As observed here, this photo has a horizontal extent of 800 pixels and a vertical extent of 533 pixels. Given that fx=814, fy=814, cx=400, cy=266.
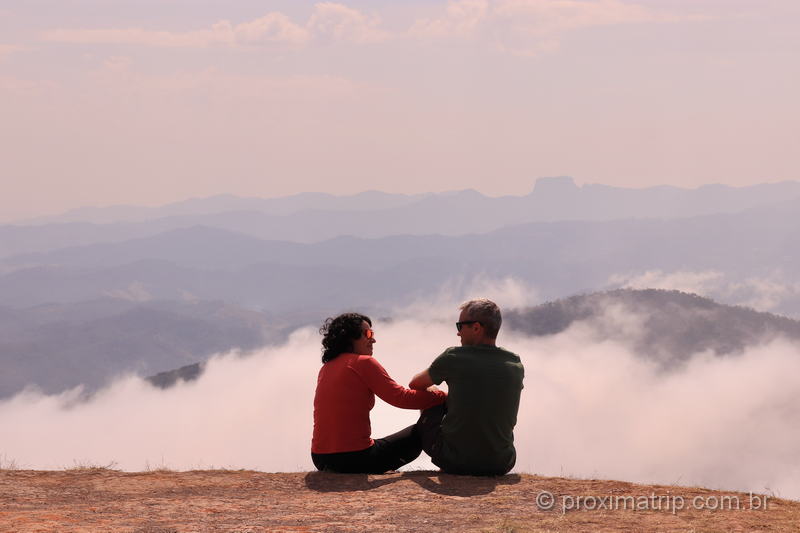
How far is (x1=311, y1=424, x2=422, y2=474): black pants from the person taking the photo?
11320 millimetres

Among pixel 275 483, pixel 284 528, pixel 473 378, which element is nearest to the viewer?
pixel 284 528

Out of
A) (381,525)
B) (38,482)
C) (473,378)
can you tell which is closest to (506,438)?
(473,378)

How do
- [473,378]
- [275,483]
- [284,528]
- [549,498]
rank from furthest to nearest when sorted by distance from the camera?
[275,483]
[473,378]
[549,498]
[284,528]

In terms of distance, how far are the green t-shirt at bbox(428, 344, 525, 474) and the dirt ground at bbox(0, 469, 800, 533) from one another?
1.28 feet

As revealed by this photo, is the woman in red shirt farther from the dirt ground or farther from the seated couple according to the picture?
the dirt ground

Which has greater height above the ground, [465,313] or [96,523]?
[465,313]

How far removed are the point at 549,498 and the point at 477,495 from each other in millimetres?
859

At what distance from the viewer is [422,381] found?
1075 centimetres

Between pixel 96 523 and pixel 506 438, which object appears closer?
pixel 96 523

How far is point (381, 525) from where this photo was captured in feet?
27.7

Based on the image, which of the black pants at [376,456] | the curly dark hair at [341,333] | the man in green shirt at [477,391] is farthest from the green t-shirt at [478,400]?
the curly dark hair at [341,333]

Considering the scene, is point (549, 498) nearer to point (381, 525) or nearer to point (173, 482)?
point (381, 525)

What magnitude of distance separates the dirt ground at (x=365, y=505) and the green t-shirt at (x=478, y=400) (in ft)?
1.28

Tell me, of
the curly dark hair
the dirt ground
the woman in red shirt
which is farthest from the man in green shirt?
the curly dark hair
